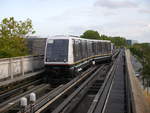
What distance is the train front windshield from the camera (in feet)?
58.3

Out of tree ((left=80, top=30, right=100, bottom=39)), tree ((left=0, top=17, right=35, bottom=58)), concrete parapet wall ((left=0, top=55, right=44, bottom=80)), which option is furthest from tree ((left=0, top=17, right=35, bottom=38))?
tree ((left=80, top=30, right=100, bottom=39))

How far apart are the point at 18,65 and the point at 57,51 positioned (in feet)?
9.48

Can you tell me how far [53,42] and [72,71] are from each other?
2523 millimetres

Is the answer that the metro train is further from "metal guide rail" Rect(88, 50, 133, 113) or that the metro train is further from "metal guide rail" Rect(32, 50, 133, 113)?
"metal guide rail" Rect(88, 50, 133, 113)

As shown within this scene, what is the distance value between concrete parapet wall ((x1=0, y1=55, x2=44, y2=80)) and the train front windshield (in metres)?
1.96

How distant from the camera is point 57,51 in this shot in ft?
59.1

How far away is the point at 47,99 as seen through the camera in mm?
11891

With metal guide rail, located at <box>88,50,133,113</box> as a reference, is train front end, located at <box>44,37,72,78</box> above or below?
above

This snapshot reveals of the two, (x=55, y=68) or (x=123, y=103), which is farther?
(x=55, y=68)

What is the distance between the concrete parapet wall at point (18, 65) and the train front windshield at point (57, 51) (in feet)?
6.44

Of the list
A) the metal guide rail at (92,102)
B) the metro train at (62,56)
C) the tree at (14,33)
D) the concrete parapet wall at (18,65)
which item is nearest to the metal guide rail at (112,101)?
the metal guide rail at (92,102)

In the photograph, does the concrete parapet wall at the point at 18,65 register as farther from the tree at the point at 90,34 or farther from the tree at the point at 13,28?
the tree at the point at 90,34

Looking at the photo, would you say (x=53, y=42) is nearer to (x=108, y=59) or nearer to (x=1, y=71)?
(x=1, y=71)

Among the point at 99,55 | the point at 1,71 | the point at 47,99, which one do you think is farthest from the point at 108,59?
the point at 47,99
